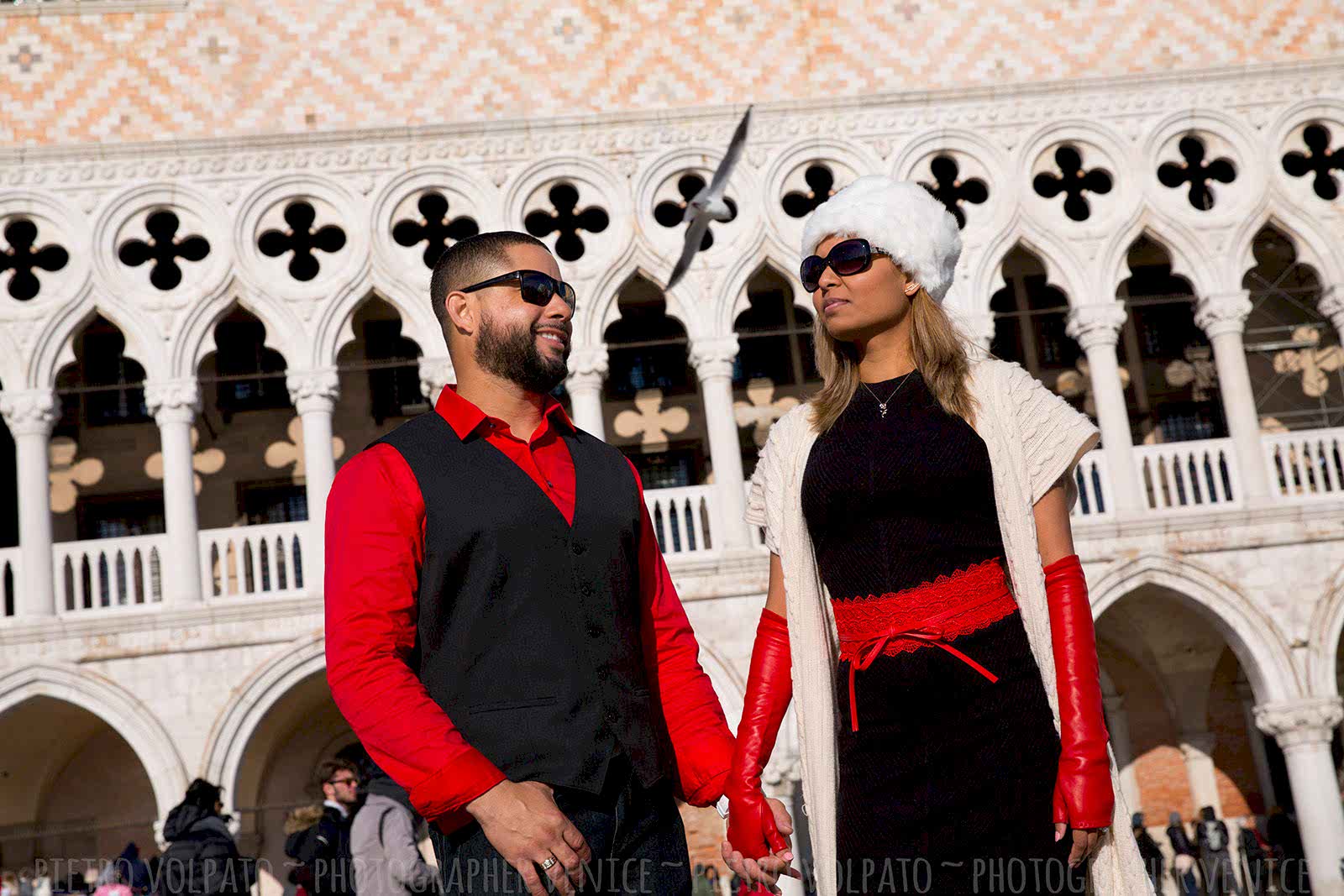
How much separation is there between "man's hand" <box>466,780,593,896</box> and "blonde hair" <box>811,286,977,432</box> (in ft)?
3.49

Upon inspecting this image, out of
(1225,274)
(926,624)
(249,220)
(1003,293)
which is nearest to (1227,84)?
(1225,274)

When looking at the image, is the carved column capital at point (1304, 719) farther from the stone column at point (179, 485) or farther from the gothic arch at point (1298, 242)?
the stone column at point (179, 485)

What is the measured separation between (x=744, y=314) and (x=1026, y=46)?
4148 millimetres

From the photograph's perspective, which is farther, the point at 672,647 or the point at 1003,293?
the point at 1003,293

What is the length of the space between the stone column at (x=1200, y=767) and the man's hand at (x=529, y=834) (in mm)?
13660

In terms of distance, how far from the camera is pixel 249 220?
40.2ft

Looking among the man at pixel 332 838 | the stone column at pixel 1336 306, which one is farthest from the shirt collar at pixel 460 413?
the stone column at pixel 1336 306

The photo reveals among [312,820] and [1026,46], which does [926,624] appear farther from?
[1026,46]

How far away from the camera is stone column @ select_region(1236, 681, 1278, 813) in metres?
14.8

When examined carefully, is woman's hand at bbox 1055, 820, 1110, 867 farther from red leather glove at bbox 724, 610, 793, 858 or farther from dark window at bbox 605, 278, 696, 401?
dark window at bbox 605, 278, 696, 401

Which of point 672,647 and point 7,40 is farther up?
point 7,40

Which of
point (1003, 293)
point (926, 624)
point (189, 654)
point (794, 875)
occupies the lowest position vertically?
point (794, 875)

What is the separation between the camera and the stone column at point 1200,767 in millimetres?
14719

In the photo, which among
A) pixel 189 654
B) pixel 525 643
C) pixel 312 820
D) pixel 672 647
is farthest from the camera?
pixel 189 654
